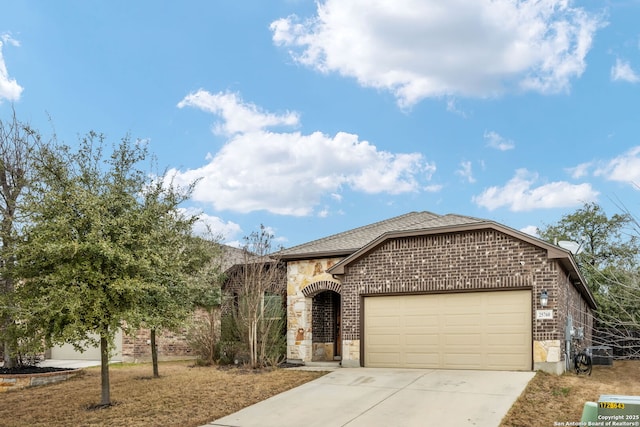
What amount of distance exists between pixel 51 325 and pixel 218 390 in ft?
12.8

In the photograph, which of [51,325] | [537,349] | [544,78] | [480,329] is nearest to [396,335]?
[480,329]

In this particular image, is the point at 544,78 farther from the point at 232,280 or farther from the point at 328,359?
the point at 232,280

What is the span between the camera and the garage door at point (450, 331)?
14008mm

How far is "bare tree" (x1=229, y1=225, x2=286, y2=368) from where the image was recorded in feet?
52.7

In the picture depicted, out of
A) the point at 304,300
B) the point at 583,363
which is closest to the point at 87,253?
the point at 304,300

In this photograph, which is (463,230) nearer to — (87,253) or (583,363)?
(583,363)

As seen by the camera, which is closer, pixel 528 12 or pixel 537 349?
pixel 528 12

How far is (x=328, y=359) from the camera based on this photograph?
1858cm

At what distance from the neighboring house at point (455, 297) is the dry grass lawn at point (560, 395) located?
38.1 inches

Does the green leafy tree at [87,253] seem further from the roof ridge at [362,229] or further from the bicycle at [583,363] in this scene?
the bicycle at [583,363]

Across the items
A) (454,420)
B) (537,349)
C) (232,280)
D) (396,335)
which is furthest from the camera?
(232,280)

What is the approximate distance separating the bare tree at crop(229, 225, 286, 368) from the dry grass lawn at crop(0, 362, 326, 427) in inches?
43.2

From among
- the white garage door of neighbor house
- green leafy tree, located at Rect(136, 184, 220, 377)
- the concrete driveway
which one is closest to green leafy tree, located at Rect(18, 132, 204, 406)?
green leafy tree, located at Rect(136, 184, 220, 377)

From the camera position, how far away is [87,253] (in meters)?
10.5
